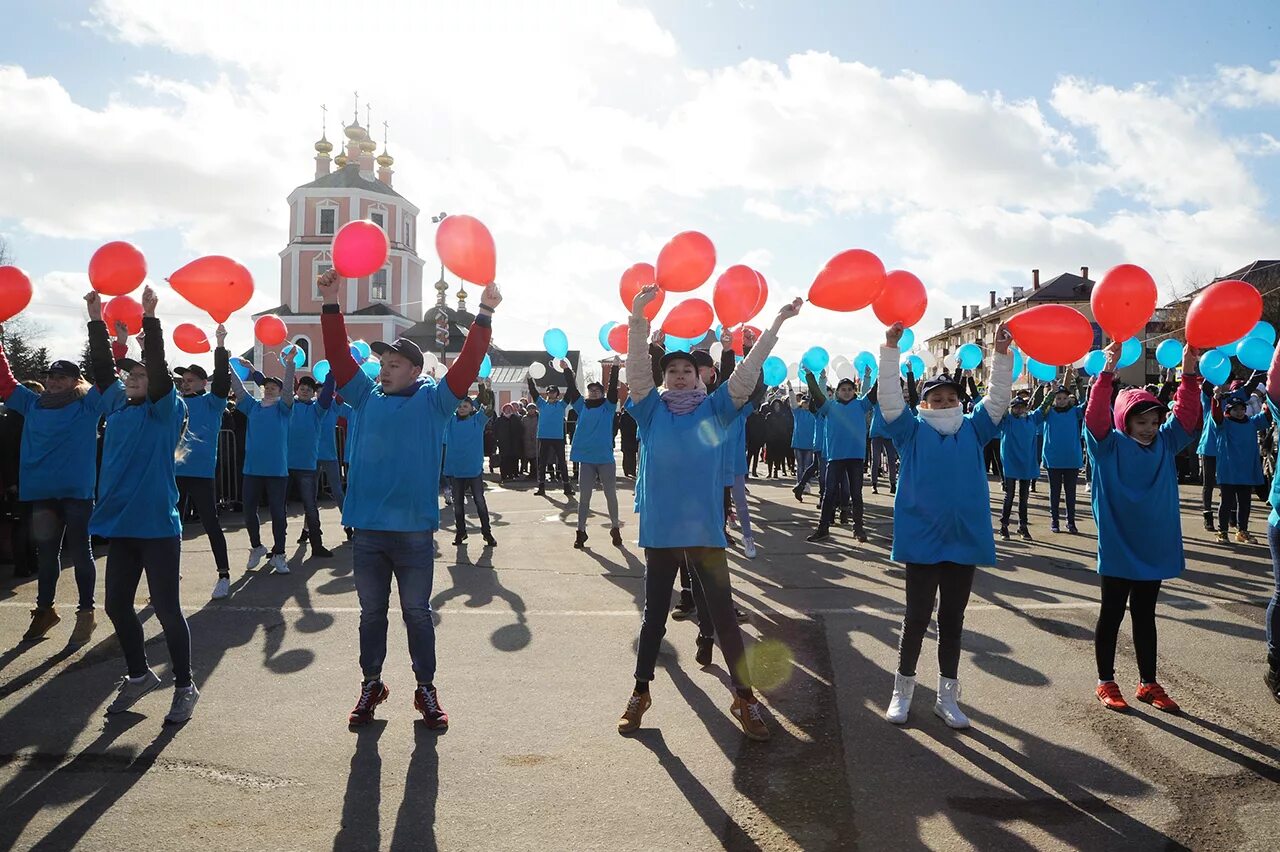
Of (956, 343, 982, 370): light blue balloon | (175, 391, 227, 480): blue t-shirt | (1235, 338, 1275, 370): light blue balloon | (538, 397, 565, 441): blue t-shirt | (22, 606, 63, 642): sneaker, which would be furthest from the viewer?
(538, 397, 565, 441): blue t-shirt

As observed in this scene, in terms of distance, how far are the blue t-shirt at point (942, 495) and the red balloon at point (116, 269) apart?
4.75 meters

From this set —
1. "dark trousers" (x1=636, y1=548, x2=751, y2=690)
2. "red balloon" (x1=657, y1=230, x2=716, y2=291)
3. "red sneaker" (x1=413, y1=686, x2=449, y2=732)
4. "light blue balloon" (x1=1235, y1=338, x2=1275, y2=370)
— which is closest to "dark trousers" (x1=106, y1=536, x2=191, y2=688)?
"red sneaker" (x1=413, y1=686, x2=449, y2=732)

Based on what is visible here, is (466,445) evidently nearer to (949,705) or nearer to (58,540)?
(58,540)

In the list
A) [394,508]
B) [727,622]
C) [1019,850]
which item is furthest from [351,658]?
[1019,850]

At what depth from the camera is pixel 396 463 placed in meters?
4.30

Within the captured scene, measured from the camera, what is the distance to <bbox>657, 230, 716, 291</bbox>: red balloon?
489 centimetres

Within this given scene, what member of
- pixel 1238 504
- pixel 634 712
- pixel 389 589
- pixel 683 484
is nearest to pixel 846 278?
pixel 683 484

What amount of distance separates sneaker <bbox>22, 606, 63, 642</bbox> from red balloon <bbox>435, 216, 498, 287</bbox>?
400 centimetres

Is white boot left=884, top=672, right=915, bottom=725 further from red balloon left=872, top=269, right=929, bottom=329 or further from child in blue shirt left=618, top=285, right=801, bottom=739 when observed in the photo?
red balloon left=872, top=269, right=929, bottom=329

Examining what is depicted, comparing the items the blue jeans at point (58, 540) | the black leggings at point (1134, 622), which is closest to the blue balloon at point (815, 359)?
the black leggings at point (1134, 622)

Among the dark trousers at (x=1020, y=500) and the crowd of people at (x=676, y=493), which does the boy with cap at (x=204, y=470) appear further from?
the dark trousers at (x=1020, y=500)

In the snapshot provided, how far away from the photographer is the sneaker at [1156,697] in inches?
177

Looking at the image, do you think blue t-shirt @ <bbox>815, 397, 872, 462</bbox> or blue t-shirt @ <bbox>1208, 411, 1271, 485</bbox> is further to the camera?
blue t-shirt @ <bbox>815, 397, 872, 462</bbox>

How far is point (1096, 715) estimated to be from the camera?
4426 mm
